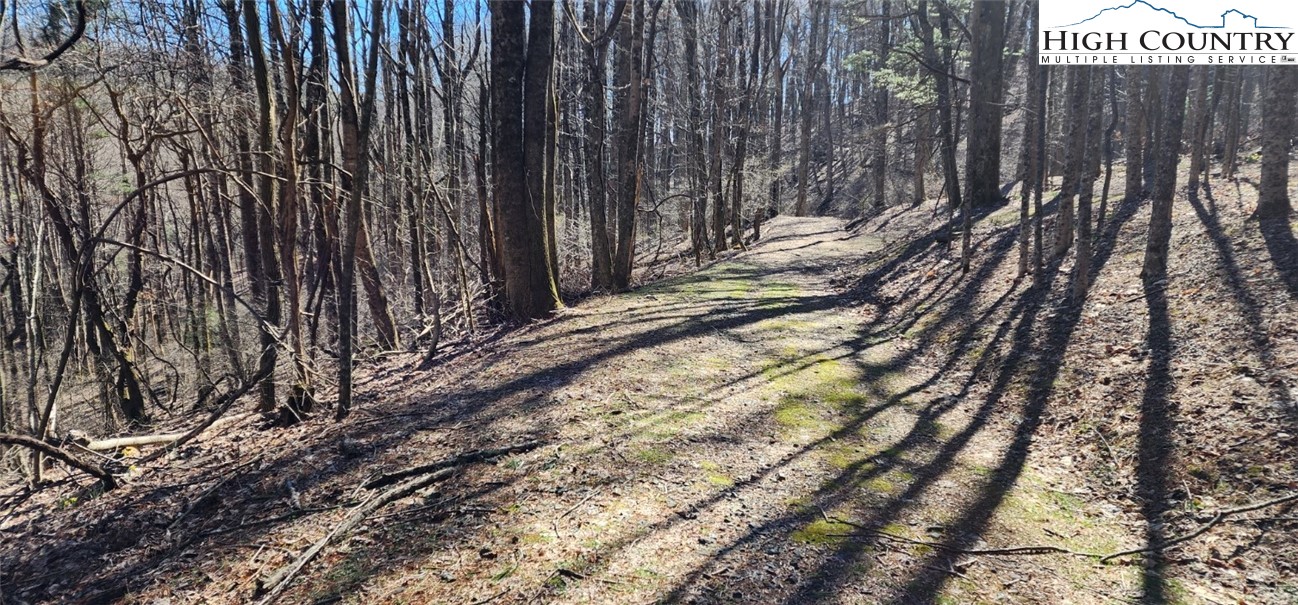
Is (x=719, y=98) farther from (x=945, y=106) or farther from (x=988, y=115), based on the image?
(x=988, y=115)

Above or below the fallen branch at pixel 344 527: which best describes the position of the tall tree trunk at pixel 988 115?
above

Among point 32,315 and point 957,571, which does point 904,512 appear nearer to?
point 957,571

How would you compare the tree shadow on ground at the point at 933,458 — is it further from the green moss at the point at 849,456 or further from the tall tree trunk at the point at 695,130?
the tall tree trunk at the point at 695,130

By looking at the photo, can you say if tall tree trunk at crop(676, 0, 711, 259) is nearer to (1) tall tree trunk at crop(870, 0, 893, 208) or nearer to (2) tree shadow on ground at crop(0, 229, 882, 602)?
(1) tall tree trunk at crop(870, 0, 893, 208)

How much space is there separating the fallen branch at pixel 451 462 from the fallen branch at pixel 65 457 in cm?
226

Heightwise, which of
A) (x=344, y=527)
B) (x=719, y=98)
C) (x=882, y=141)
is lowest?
(x=344, y=527)

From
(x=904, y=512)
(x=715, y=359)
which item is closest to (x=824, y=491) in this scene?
(x=904, y=512)

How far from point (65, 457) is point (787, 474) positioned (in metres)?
5.62

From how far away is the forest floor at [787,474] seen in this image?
11.3ft

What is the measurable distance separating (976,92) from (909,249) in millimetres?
4069

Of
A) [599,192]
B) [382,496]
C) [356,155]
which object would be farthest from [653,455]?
[599,192]

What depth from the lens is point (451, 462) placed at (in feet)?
15.1

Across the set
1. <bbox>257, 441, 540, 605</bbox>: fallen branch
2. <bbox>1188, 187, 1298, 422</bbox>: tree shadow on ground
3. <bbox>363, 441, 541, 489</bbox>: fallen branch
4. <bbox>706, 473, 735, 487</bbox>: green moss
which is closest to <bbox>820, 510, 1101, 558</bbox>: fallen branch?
<bbox>706, 473, 735, 487</bbox>: green moss

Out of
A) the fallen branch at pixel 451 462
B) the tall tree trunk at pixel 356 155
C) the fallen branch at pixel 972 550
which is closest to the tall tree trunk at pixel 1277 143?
the fallen branch at pixel 972 550
